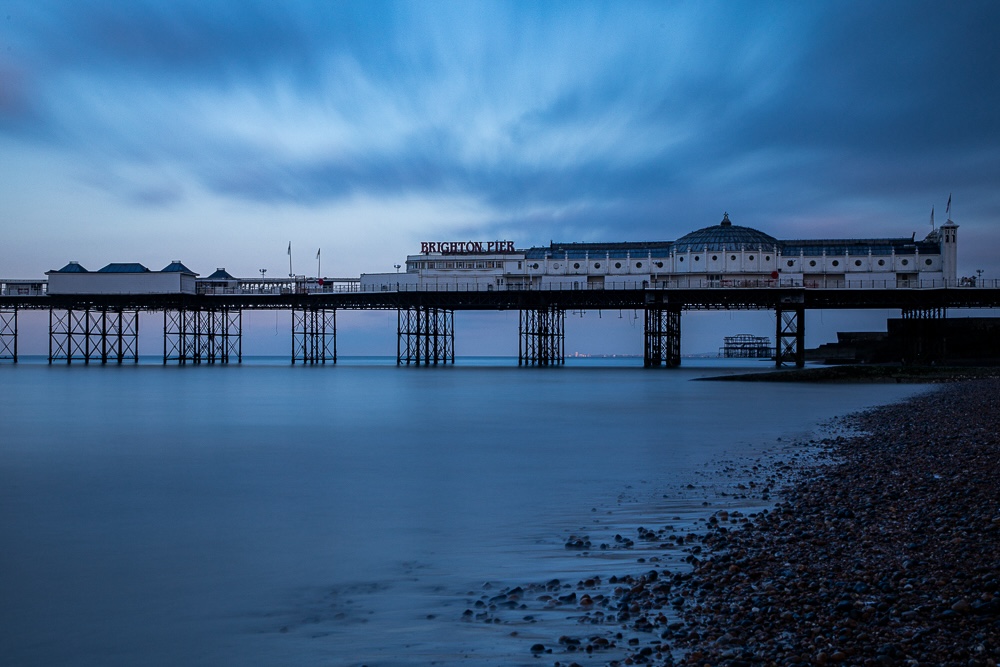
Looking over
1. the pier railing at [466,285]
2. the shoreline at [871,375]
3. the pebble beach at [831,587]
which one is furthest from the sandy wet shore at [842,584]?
the pier railing at [466,285]

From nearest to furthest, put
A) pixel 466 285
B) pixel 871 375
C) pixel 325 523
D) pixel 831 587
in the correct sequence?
pixel 831 587
pixel 325 523
pixel 871 375
pixel 466 285

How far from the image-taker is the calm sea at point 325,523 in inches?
228

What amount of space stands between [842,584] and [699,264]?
66.8 metres

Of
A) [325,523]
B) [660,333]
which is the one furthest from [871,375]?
[325,523]

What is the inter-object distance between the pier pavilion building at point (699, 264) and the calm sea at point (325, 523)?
46833 mm

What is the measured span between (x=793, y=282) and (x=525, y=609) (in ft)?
216

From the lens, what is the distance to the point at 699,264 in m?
70.4

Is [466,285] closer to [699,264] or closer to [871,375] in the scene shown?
[699,264]

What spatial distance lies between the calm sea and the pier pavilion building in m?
→ 46.8

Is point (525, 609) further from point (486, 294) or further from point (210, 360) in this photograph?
point (210, 360)

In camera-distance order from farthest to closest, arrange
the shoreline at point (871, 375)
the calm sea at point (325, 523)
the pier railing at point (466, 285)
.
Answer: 1. the pier railing at point (466, 285)
2. the shoreline at point (871, 375)
3. the calm sea at point (325, 523)

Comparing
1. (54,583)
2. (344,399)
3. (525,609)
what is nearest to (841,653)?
(525,609)

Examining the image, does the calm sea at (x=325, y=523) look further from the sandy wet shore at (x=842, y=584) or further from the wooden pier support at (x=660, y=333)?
the wooden pier support at (x=660, y=333)

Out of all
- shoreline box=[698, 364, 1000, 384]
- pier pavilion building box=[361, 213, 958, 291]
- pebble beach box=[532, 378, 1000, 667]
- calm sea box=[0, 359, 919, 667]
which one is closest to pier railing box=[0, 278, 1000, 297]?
pier pavilion building box=[361, 213, 958, 291]
